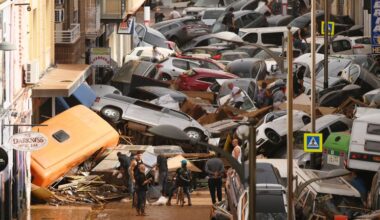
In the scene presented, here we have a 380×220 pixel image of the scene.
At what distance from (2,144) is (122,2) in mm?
29184

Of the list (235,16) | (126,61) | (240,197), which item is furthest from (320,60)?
(240,197)

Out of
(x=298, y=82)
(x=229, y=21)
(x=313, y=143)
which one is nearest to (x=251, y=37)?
(x=229, y=21)

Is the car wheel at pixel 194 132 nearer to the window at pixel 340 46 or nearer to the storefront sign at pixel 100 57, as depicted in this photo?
the storefront sign at pixel 100 57

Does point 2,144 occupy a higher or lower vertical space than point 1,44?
lower

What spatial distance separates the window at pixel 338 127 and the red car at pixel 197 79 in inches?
560

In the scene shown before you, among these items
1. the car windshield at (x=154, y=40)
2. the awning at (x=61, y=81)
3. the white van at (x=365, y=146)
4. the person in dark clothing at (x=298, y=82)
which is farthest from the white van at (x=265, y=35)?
the white van at (x=365, y=146)

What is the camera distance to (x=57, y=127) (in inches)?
1594

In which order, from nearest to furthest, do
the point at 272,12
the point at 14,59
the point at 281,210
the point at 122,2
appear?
the point at 281,210
the point at 14,59
the point at 122,2
the point at 272,12

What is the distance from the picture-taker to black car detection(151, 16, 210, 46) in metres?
76.7

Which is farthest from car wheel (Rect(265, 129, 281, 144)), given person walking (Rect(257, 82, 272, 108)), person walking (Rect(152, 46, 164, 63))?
person walking (Rect(152, 46, 164, 63))

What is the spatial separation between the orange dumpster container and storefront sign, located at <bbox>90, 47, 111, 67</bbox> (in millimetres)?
9490

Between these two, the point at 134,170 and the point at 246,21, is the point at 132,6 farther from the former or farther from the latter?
the point at 134,170

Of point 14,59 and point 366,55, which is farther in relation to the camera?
point 366,55

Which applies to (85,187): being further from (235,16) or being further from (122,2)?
(235,16)
